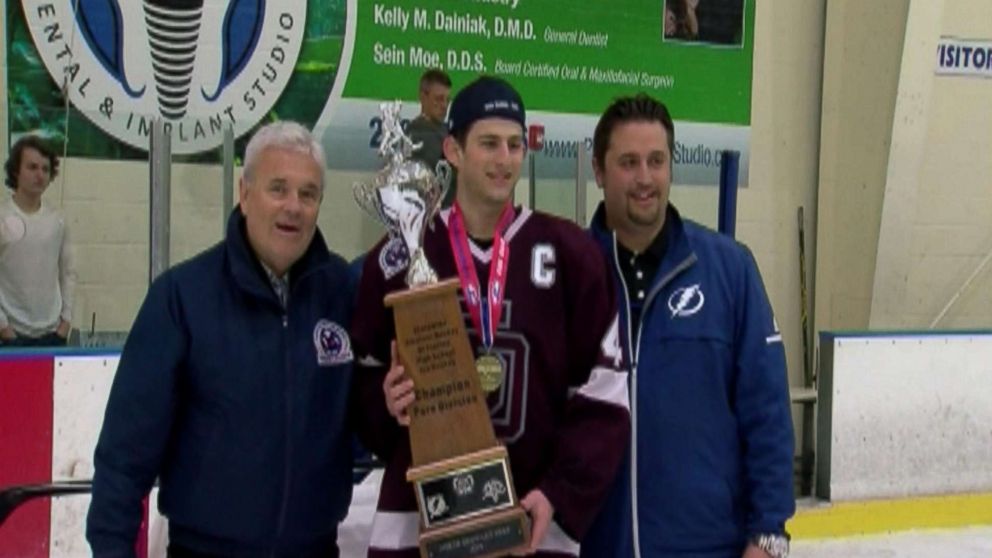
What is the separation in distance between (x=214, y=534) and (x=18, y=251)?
396 centimetres

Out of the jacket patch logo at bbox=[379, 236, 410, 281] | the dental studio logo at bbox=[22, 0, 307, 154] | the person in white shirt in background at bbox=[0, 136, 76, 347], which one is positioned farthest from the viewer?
the dental studio logo at bbox=[22, 0, 307, 154]

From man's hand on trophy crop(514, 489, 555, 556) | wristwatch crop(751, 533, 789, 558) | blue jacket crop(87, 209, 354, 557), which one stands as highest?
blue jacket crop(87, 209, 354, 557)

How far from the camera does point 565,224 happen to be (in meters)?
2.57

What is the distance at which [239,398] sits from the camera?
8.00ft

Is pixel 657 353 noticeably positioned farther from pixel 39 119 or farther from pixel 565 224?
pixel 39 119

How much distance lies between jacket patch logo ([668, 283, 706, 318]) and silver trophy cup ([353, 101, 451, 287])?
45cm

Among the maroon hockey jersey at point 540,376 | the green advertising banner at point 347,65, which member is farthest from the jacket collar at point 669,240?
the green advertising banner at point 347,65

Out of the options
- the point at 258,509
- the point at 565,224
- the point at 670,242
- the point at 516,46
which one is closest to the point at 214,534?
the point at 258,509

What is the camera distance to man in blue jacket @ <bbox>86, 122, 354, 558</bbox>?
2438mm

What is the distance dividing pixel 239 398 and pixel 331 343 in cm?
18

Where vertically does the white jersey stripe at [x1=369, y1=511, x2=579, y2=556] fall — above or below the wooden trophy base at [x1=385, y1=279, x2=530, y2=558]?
below

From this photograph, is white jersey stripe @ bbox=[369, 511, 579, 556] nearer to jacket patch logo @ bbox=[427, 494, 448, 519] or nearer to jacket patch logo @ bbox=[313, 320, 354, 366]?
jacket patch logo @ bbox=[427, 494, 448, 519]

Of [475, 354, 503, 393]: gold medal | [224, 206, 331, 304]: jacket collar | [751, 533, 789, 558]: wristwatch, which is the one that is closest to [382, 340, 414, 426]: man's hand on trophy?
[475, 354, 503, 393]: gold medal

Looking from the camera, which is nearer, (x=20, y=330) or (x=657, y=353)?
(x=657, y=353)
